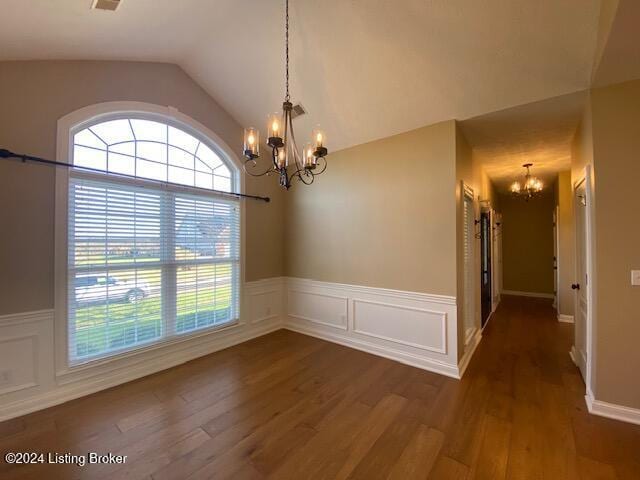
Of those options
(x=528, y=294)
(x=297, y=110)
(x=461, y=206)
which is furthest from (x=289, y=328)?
(x=528, y=294)

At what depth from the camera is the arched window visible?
2.49 metres

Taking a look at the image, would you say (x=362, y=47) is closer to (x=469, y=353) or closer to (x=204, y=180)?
(x=204, y=180)

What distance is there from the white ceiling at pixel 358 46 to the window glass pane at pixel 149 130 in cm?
61

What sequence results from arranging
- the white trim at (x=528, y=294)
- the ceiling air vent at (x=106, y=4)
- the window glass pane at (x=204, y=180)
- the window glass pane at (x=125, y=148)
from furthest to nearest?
the white trim at (x=528, y=294), the window glass pane at (x=204, y=180), the window glass pane at (x=125, y=148), the ceiling air vent at (x=106, y=4)

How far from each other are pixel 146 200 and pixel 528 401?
4155mm

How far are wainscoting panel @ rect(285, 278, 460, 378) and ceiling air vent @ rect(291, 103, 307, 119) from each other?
7.53 ft

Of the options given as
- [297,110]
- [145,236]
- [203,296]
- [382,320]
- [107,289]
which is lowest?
[382,320]

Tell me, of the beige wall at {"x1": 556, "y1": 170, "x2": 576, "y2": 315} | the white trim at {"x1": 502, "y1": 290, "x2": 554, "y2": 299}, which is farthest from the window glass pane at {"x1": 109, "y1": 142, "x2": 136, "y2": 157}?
the white trim at {"x1": 502, "y1": 290, "x2": 554, "y2": 299}

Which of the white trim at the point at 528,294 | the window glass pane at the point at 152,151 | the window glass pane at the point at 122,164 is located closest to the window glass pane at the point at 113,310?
the window glass pane at the point at 122,164

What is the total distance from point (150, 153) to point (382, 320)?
330 centimetres

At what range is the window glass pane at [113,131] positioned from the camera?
104 inches

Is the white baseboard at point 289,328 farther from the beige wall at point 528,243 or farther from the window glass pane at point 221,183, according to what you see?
the beige wall at point 528,243

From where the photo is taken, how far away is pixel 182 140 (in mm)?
3229

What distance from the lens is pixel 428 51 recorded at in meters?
2.30
